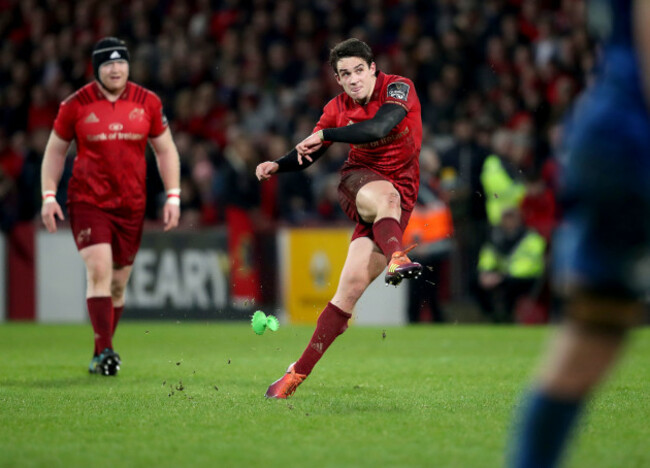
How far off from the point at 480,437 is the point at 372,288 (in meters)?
8.65

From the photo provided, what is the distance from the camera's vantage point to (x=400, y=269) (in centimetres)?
584

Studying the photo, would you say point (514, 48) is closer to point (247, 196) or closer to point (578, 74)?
point (578, 74)

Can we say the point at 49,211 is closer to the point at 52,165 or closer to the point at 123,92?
the point at 52,165

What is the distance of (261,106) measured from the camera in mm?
16672

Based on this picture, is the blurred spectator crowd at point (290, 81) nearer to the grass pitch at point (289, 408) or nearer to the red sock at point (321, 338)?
the grass pitch at point (289, 408)

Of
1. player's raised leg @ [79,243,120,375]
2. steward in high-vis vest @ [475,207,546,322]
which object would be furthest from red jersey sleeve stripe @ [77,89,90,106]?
steward in high-vis vest @ [475,207,546,322]

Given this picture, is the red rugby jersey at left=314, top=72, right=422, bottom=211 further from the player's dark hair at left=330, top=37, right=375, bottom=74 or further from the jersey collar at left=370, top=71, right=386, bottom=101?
the player's dark hair at left=330, top=37, right=375, bottom=74

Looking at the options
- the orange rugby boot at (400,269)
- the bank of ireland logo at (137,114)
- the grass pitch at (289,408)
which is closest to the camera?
the grass pitch at (289,408)

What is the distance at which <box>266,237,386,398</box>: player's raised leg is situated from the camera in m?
6.44

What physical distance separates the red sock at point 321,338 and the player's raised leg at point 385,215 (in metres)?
0.51

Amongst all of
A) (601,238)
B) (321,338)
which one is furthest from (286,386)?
(601,238)

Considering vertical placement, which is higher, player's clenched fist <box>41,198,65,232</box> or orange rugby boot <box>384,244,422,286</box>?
player's clenched fist <box>41,198,65,232</box>

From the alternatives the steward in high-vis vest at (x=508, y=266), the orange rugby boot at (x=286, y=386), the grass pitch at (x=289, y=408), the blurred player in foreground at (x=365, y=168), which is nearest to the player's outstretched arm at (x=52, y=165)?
the grass pitch at (x=289, y=408)

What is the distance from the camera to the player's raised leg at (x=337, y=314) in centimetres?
644
